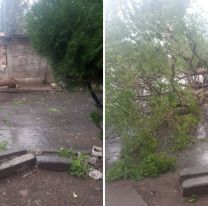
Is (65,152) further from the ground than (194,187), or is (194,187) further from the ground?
(65,152)

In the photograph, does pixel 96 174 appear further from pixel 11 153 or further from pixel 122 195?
pixel 11 153

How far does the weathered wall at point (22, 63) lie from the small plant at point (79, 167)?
0.55 metres

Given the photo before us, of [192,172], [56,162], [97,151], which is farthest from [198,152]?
[56,162]

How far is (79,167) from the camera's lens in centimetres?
206

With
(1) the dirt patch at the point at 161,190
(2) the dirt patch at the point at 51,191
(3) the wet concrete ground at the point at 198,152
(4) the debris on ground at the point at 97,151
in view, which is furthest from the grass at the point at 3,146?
(3) the wet concrete ground at the point at 198,152

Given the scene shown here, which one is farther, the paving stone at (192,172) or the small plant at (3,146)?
the small plant at (3,146)

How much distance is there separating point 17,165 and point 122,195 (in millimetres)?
700

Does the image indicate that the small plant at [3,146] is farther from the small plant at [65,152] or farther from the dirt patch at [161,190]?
the dirt patch at [161,190]

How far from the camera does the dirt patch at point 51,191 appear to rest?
1.99 meters

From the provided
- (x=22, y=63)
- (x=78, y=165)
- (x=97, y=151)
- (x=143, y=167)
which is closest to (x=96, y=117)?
(x=97, y=151)

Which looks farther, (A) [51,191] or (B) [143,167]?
(A) [51,191]

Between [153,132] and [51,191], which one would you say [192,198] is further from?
[51,191]

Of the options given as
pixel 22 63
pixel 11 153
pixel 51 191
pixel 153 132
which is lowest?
pixel 51 191

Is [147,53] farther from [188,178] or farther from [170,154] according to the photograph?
[188,178]
